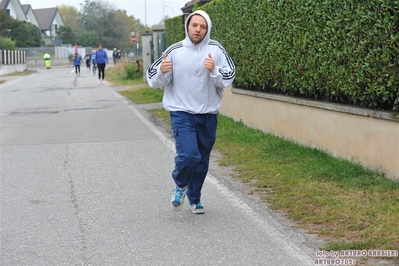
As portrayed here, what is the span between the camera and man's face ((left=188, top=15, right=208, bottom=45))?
22.0 ft

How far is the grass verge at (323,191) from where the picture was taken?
6141 millimetres

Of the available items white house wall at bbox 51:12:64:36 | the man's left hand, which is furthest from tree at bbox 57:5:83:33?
the man's left hand

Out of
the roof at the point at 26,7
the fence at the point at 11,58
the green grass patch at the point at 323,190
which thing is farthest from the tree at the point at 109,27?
the green grass patch at the point at 323,190

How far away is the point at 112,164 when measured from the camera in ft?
33.3

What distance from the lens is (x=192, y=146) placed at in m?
6.78

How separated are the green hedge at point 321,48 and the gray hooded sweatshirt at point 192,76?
75.3 inches

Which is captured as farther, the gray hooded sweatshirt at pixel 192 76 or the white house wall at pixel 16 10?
the white house wall at pixel 16 10

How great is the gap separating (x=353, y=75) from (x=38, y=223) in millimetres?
4088

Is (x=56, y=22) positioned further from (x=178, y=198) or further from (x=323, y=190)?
(x=178, y=198)

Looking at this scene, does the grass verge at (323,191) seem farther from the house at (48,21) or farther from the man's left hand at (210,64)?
the house at (48,21)

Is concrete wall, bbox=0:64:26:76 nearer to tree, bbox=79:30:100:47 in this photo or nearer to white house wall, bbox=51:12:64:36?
tree, bbox=79:30:100:47

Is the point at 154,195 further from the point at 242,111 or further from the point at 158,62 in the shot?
the point at 242,111

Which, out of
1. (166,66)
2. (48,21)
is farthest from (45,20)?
(166,66)

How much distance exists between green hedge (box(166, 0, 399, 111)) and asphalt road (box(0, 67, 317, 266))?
75.8 inches
